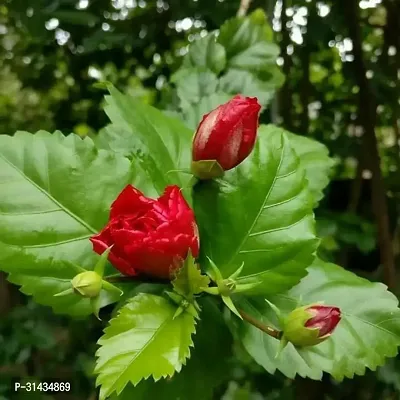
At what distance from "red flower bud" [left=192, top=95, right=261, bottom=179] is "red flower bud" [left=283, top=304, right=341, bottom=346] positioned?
4.2 inches

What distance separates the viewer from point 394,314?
0.47 metres

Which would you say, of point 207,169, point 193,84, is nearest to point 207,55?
point 193,84

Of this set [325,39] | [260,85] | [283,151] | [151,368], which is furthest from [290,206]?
[325,39]

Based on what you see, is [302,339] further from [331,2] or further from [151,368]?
[331,2]

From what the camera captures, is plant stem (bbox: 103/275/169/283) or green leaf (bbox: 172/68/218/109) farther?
green leaf (bbox: 172/68/218/109)

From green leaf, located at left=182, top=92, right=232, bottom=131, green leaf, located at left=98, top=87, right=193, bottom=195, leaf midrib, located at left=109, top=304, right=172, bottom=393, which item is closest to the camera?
leaf midrib, located at left=109, top=304, right=172, bottom=393

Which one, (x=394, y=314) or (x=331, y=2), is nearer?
(x=394, y=314)

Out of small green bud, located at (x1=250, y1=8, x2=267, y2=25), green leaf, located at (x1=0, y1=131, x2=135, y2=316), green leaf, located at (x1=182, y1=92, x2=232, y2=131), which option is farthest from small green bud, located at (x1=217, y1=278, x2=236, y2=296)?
small green bud, located at (x1=250, y1=8, x2=267, y2=25)

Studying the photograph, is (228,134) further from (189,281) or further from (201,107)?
(201,107)

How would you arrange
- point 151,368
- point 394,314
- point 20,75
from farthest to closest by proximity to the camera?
point 20,75
point 394,314
point 151,368

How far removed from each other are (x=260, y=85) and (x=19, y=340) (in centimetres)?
54

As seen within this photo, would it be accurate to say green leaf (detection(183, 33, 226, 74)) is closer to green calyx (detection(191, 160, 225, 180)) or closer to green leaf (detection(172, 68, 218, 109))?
green leaf (detection(172, 68, 218, 109))

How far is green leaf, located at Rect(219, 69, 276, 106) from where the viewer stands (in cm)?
66

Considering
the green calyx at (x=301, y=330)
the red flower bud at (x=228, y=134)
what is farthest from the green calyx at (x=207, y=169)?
the green calyx at (x=301, y=330)
